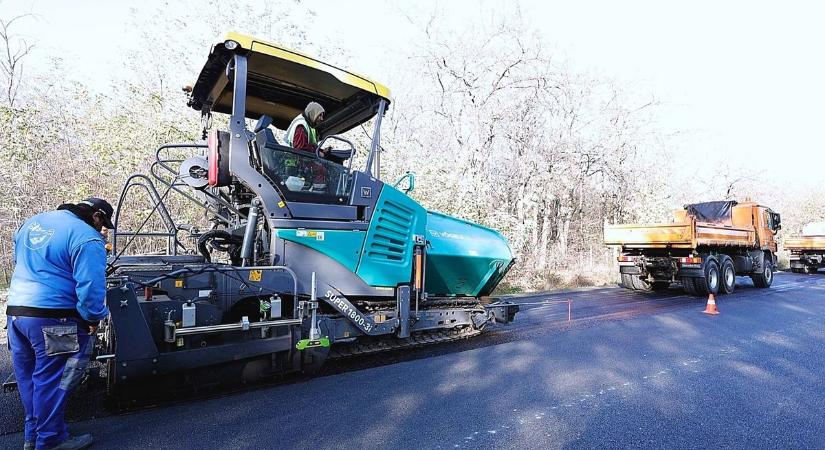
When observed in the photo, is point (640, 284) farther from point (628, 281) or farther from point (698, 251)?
point (698, 251)

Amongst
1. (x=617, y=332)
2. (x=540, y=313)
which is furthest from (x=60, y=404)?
(x=540, y=313)

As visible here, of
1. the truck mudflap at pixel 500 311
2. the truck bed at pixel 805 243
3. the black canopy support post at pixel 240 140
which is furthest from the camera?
the truck bed at pixel 805 243

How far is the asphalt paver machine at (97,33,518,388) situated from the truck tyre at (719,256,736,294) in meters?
10.0

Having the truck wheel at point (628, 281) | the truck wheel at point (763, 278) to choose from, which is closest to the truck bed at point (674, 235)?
the truck wheel at point (628, 281)

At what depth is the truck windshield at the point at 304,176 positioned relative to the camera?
4133mm

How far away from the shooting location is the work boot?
278 cm

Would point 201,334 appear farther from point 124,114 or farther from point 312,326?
point 124,114

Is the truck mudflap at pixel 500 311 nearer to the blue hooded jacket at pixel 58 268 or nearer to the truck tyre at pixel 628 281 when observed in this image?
the blue hooded jacket at pixel 58 268

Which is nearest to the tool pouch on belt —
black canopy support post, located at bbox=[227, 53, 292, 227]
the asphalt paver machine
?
the asphalt paver machine

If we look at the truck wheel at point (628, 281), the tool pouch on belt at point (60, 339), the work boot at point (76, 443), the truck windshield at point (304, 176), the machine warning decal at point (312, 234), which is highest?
the truck windshield at point (304, 176)

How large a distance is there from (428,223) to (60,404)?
3.64m

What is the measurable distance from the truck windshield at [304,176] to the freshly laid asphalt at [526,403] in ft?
5.53

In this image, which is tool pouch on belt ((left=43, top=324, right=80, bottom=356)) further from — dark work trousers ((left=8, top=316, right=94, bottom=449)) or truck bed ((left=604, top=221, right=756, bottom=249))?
truck bed ((left=604, top=221, right=756, bottom=249))

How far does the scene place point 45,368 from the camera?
277 cm
